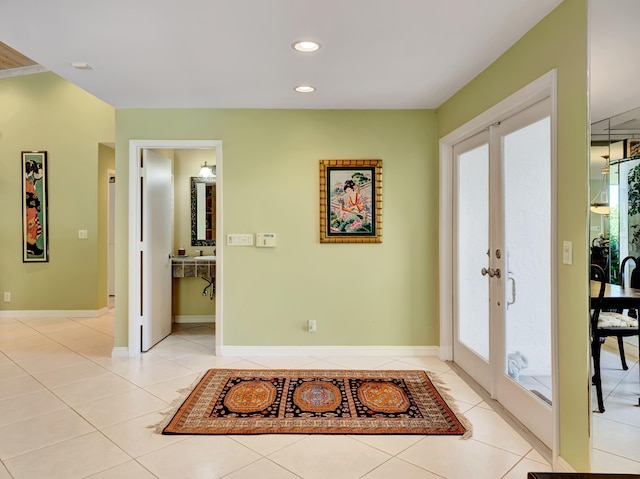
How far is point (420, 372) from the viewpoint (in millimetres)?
3611

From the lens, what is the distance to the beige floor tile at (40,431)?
→ 2387 millimetres

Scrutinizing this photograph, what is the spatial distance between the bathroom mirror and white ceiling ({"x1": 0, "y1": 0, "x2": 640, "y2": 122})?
2039 mm

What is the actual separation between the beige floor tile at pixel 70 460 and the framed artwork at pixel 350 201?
7.91 feet

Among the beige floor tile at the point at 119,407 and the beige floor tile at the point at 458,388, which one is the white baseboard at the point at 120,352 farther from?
the beige floor tile at the point at 458,388

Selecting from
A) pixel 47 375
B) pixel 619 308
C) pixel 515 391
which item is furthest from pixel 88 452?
pixel 619 308

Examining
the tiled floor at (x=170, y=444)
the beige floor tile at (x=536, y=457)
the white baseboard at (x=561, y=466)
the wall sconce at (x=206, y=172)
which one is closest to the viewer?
the white baseboard at (x=561, y=466)

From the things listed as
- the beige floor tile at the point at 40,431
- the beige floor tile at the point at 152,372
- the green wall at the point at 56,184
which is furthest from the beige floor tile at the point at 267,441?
the green wall at the point at 56,184

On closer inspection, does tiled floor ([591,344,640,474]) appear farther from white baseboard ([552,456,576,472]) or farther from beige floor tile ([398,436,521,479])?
beige floor tile ([398,436,521,479])

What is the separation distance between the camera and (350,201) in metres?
4.05

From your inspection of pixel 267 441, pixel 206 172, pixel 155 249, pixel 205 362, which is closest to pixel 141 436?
pixel 267 441

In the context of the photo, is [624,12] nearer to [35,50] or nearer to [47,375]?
[35,50]

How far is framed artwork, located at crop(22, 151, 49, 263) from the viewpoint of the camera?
5.74 m

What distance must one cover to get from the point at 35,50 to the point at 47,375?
259cm

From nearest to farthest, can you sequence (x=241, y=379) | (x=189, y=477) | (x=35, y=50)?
(x=189, y=477)
(x=35, y=50)
(x=241, y=379)
